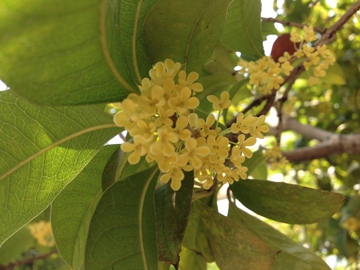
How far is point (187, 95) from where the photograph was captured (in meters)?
0.79

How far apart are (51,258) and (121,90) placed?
2.92m

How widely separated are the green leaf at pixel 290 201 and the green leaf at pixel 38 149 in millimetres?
442

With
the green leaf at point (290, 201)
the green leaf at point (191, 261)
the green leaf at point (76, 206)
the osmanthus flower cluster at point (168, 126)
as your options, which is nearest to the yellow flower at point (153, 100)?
the osmanthus flower cluster at point (168, 126)

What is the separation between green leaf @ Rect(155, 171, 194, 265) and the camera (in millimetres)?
919

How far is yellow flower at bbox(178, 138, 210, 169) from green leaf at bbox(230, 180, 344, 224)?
42 cm

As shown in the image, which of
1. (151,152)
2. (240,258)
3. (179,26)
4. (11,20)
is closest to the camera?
(11,20)

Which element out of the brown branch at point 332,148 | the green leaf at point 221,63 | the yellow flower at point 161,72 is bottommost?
the yellow flower at point 161,72

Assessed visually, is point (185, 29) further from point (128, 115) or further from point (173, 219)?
point (173, 219)

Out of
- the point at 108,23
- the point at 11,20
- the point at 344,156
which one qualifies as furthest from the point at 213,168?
the point at 344,156

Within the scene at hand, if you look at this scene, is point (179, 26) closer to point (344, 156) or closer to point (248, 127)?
point (248, 127)

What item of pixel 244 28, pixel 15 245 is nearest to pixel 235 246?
pixel 244 28

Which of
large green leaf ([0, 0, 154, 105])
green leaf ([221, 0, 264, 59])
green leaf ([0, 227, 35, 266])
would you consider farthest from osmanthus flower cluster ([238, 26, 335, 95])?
green leaf ([0, 227, 35, 266])

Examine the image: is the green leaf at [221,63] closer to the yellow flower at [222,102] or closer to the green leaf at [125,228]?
the yellow flower at [222,102]

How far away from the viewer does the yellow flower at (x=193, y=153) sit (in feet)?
2.59
